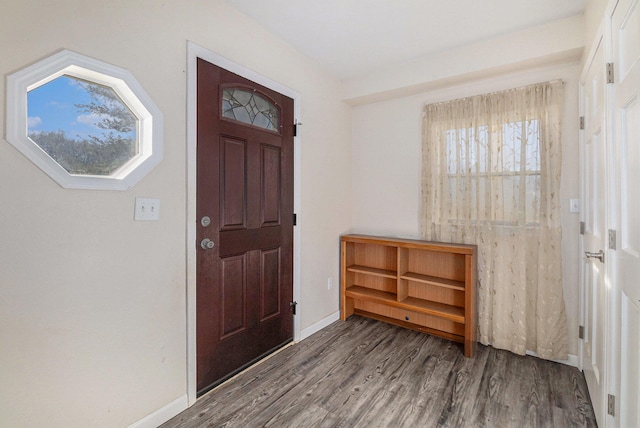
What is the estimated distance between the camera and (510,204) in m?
2.49

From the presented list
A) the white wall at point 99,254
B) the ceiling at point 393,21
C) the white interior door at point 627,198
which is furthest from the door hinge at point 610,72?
the white wall at point 99,254

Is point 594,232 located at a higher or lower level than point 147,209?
lower

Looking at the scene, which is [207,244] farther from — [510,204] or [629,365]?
[510,204]

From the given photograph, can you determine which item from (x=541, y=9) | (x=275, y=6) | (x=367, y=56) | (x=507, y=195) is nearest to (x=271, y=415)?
(x=507, y=195)

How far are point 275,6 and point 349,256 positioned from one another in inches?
93.1

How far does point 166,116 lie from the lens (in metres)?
1.73

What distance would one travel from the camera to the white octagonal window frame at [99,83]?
1.23m

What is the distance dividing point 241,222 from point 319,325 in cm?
142

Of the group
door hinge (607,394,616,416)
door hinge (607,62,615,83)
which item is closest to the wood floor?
door hinge (607,394,616,416)

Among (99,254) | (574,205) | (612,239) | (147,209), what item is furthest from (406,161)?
(99,254)

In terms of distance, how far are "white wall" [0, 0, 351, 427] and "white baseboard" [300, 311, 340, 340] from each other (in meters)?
1.17

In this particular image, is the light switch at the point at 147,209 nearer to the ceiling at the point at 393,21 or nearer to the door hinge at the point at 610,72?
the ceiling at the point at 393,21

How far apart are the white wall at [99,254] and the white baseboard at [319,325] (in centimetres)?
117

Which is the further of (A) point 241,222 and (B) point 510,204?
(B) point 510,204
